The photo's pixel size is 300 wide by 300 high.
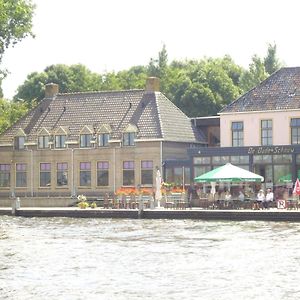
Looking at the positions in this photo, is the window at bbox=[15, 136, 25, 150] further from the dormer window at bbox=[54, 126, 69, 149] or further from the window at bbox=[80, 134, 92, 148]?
the window at bbox=[80, 134, 92, 148]

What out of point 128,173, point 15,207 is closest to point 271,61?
point 128,173

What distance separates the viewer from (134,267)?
37781 millimetres

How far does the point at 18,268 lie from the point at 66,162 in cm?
4821

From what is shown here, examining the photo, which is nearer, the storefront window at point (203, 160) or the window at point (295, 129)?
the window at point (295, 129)

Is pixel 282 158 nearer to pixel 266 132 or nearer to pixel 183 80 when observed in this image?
pixel 266 132

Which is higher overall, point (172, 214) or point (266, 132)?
point (266, 132)

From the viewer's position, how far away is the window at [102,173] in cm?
8350

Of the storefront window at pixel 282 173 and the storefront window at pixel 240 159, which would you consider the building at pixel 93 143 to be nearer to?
the storefront window at pixel 240 159

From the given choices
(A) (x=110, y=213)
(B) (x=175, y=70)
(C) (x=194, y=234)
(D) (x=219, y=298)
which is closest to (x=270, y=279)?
(D) (x=219, y=298)

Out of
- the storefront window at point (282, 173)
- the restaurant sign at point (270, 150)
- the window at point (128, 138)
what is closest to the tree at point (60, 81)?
the window at point (128, 138)

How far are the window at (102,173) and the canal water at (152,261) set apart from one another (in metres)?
25.0

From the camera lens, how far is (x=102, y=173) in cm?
8381

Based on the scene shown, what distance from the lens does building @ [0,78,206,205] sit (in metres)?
82.3

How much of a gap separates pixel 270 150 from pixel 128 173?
12.3 metres
